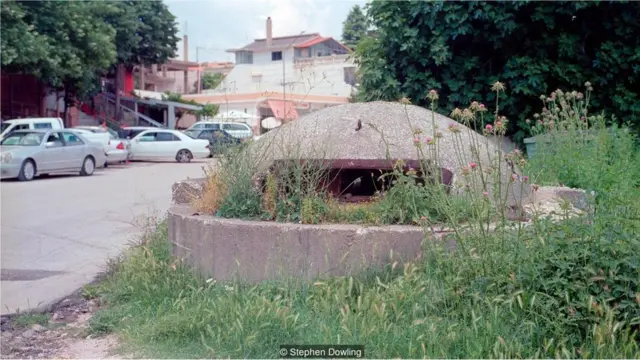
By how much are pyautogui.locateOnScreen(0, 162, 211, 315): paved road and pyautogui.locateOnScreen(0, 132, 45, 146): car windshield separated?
1289 mm

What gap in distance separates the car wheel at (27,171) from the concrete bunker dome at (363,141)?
1426cm

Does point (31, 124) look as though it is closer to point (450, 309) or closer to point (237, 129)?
point (237, 129)

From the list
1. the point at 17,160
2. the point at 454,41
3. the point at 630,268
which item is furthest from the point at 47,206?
the point at 630,268

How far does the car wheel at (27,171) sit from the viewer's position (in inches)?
723

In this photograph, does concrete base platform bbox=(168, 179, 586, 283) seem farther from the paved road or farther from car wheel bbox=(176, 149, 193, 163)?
car wheel bbox=(176, 149, 193, 163)

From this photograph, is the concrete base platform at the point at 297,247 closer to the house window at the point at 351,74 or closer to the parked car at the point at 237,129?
the parked car at the point at 237,129

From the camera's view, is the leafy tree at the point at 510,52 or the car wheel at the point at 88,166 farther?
the car wheel at the point at 88,166

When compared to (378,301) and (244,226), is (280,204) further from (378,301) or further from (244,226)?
(378,301)

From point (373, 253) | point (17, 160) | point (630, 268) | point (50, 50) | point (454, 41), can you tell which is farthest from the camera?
point (50, 50)

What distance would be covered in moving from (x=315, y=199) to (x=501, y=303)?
182 cm

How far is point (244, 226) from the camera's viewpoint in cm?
513

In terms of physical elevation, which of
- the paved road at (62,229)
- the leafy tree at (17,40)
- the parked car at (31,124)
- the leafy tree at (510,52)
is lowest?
the paved road at (62,229)

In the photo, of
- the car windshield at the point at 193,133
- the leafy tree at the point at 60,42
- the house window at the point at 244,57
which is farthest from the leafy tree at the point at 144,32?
the car windshield at the point at 193,133

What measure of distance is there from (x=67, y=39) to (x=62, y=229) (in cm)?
1681
